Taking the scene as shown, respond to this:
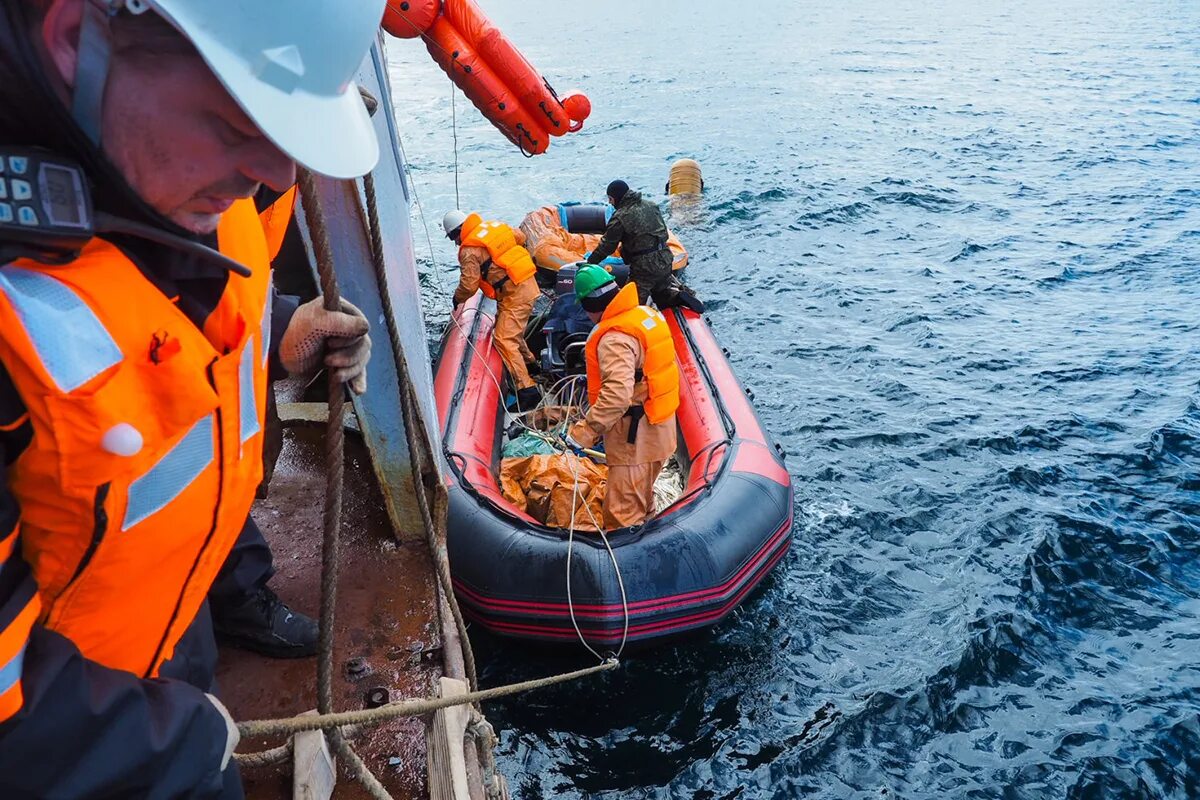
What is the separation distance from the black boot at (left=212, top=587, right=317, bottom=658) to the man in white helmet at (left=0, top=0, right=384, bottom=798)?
3.30 ft

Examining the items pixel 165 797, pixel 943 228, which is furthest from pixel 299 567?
pixel 943 228

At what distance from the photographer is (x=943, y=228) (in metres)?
12.1

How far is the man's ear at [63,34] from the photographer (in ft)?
2.92

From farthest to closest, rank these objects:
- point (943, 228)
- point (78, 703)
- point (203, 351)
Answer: point (943, 228)
point (203, 351)
point (78, 703)

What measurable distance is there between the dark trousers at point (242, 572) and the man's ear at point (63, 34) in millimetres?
1460

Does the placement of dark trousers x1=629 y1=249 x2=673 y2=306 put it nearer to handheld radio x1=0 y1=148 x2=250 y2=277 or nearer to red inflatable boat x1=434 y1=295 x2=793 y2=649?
red inflatable boat x1=434 y1=295 x2=793 y2=649

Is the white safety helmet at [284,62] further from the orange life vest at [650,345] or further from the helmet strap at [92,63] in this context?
the orange life vest at [650,345]

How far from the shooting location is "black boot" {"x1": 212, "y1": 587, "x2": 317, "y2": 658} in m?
2.29

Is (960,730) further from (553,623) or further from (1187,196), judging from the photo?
(1187,196)

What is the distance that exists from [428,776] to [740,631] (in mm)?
3359

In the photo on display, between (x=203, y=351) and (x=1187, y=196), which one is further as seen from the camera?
(x=1187, y=196)

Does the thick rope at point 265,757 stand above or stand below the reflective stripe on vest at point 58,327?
below

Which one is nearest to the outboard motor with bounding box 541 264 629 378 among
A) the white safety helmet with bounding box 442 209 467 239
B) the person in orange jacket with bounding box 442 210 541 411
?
the person in orange jacket with bounding box 442 210 541 411

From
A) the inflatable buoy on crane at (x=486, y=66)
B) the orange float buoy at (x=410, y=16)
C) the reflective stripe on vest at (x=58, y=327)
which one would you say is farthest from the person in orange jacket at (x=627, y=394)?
the reflective stripe on vest at (x=58, y=327)
